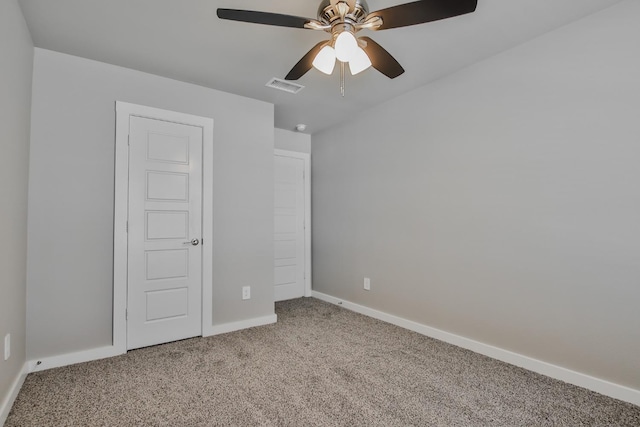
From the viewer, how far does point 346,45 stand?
1.75m

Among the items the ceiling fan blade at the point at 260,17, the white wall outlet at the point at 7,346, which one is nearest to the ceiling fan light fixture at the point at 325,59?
the ceiling fan blade at the point at 260,17

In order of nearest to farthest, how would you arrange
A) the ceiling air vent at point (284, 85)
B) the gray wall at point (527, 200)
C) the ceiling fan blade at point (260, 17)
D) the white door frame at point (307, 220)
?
1. the ceiling fan blade at point (260, 17)
2. the gray wall at point (527, 200)
3. the ceiling air vent at point (284, 85)
4. the white door frame at point (307, 220)

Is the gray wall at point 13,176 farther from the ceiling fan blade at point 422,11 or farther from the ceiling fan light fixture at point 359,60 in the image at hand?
the ceiling fan blade at point 422,11

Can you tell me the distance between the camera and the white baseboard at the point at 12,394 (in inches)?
70.9

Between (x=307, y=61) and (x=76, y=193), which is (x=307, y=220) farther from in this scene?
(x=307, y=61)

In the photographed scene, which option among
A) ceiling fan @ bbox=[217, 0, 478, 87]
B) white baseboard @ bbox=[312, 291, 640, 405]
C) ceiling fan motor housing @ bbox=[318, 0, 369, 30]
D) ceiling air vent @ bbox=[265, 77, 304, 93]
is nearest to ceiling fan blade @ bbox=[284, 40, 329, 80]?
ceiling fan @ bbox=[217, 0, 478, 87]

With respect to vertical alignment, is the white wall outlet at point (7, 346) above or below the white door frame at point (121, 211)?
below

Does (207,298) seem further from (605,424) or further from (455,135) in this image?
(605,424)

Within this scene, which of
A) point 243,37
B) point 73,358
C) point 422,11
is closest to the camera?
point 422,11

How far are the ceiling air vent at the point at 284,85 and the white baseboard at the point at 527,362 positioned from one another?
251cm

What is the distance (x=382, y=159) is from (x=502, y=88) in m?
1.36

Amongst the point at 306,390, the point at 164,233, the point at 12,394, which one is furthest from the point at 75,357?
the point at 306,390

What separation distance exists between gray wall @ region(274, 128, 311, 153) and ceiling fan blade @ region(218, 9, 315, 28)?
288 cm

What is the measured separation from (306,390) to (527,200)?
80.8 inches
